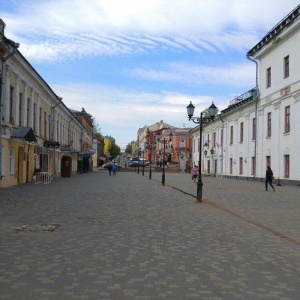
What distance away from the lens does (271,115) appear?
120 ft

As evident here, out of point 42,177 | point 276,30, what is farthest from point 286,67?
point 42,177

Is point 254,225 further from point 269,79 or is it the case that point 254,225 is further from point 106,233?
point 269,79

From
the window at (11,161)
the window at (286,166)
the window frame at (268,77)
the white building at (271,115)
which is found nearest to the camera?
the window at (11,161)

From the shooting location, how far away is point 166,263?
21.7 feet

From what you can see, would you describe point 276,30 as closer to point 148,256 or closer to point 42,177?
point 42,177

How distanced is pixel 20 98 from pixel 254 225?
2104 cm

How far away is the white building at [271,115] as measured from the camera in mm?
31688

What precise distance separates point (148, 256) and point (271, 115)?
103 feet

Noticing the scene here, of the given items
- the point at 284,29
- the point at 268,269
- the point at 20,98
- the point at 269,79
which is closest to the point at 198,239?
the point at 268,269

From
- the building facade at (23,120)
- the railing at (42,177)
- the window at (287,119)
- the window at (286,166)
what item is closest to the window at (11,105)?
the building facade at (23,120)

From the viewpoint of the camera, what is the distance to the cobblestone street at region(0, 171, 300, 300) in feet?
17.1

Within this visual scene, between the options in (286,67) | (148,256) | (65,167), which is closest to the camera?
(148,256)

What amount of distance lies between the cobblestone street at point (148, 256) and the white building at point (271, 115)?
20.6 metres

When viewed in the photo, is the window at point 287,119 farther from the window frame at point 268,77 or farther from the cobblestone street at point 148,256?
the cobblestone street at point 148,256
